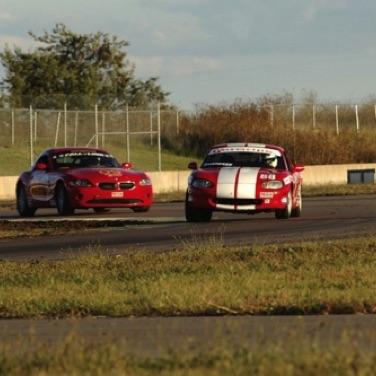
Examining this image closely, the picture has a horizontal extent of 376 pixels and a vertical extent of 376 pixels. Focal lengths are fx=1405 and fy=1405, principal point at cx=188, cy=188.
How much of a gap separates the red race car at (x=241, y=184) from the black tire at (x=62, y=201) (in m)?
3.57

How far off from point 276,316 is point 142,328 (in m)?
1.14

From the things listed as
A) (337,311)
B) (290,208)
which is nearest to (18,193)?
(290,208)

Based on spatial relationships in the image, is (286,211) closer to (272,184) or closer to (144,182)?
(272,184)

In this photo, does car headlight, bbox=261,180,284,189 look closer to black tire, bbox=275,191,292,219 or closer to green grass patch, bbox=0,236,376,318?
black tire, bbox=275,191,292,219

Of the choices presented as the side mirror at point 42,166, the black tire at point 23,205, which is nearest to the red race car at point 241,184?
the side mirror at point 42,166

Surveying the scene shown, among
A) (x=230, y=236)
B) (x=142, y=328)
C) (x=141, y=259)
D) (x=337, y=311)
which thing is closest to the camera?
(x=142, y=328)

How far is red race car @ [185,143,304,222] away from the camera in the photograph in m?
23.8


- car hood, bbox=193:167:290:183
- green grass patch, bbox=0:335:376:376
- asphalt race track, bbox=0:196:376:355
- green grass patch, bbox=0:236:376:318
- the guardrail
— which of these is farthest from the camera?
the guardrail

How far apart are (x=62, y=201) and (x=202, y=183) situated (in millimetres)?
4344

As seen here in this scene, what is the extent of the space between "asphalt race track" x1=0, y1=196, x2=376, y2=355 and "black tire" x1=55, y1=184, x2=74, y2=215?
48 cm

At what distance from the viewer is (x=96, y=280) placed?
13.4m

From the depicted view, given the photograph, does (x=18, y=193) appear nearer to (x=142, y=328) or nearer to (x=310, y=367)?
(x=142, y=328)

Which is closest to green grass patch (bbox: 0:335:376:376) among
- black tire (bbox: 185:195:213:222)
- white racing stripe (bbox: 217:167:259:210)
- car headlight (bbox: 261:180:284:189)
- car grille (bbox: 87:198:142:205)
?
white racing stripe (bbox: 217:167:259:210)

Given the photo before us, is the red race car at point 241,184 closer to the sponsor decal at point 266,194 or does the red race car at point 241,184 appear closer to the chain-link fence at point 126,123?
the sponsor decal at point 266,194
